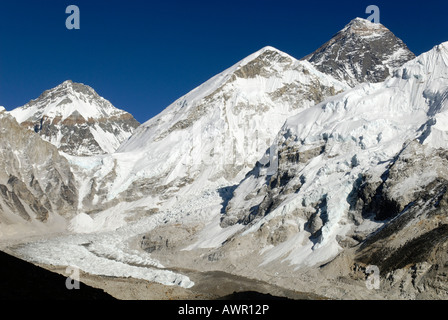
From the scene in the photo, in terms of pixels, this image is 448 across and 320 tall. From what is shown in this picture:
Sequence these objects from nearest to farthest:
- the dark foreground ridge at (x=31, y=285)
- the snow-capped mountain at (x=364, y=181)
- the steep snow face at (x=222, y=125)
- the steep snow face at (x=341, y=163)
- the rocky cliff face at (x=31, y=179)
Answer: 1. the dark foreground ridge at (x=31, y=285)
2. the snow-capped mountain at (x=364, y=181)
3. the steep snow face at (x=341, y=163)
4. the rocky cliff face at (x=31, y=179)
5. the steep snow face at (x=222, y=125)

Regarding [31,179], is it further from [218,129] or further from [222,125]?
[222,125]

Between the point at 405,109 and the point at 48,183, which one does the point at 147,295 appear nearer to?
the point at 405,109

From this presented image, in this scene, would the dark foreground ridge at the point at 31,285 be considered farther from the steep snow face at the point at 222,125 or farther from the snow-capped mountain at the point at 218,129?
the steep snow face at the point at 222,125

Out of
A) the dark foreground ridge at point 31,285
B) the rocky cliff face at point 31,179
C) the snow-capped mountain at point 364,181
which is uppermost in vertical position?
the rocky cliff face at point 31,179

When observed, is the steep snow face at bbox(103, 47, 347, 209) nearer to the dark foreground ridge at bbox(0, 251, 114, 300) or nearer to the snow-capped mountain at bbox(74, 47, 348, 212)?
the snow-capped mountain at bbox(74, 47, 348, 212)

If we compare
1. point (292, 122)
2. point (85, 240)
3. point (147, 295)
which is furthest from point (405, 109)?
point (85, 240)

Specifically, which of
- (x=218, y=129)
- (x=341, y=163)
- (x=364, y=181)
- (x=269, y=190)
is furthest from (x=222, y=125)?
(x=364, y=181)

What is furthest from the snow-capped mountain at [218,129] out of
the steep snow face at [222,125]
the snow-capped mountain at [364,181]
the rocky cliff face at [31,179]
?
the snow-capped mountain at [364,181]
